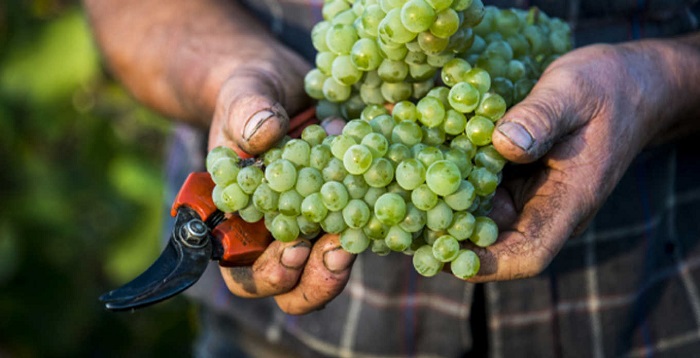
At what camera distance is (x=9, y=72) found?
3.10 metres

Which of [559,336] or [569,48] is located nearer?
[569,48]

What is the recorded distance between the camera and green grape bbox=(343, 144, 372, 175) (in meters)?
1.07

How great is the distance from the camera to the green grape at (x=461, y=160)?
1104 mm

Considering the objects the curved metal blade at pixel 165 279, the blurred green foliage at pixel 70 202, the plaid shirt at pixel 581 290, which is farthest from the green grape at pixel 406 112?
the blurred green foliage at pixel 70 202

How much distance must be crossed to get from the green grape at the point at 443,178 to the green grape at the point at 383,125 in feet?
0.41

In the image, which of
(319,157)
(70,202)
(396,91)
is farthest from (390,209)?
(70,202)

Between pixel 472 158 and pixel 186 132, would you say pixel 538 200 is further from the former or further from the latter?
pixel 186 132

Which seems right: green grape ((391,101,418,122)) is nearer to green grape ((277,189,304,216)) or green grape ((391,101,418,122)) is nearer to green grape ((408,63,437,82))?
green grape ((408,63,437,82))

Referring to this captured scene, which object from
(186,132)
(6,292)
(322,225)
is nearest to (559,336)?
(322,225)

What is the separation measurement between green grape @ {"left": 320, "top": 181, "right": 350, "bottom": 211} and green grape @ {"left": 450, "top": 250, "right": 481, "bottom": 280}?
0.20 meters

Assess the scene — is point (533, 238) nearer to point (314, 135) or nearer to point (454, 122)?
point (454, 122)

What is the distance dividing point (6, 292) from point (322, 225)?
8.29 ft

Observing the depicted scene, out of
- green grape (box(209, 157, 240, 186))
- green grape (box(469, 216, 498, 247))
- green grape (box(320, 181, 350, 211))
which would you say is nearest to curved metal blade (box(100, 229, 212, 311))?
green grape (box(209, 157, 240, 186))

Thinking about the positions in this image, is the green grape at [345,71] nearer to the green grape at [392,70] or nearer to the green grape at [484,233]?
the green grape at [392,70]
